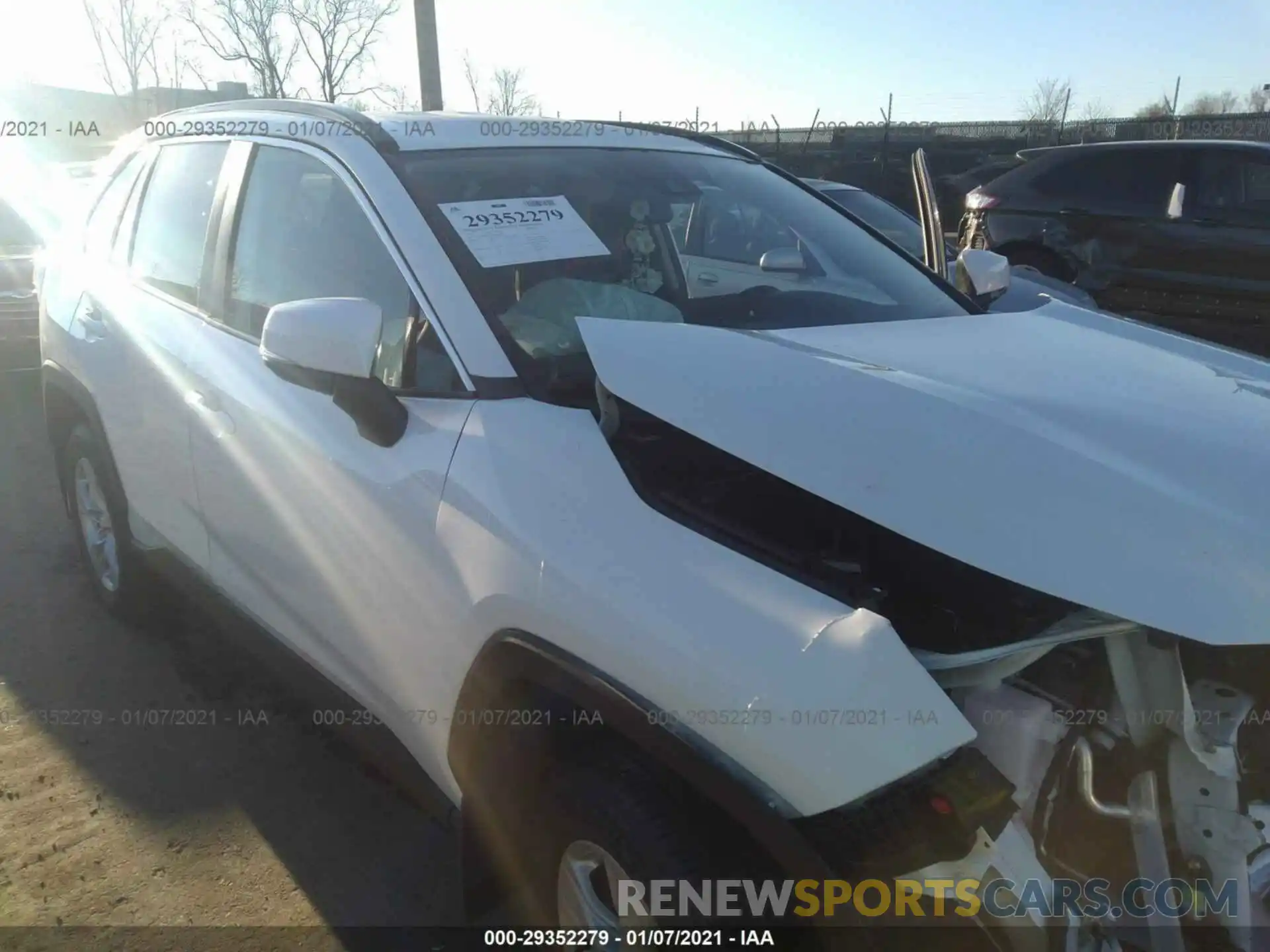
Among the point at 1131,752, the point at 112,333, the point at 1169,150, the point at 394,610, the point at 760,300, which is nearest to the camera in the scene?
the point at 1131,752

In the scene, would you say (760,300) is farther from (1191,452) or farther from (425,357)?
(1191,452)

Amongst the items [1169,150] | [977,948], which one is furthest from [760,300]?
[1169,150]

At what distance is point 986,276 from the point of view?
3.20 metres

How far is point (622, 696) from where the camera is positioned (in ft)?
5.32

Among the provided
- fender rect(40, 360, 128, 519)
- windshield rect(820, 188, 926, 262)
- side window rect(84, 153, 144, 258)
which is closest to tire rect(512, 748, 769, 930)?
fender rect(40, 360, 128, 519)

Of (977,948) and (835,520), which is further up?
(835,520)

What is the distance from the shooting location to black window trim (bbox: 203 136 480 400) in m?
2.14

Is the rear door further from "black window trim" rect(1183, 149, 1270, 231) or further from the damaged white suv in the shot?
the damaged white suv

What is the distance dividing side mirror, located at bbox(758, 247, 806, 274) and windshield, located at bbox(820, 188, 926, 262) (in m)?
4.48

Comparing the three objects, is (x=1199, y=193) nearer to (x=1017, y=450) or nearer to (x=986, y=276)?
(x=986, y=276)

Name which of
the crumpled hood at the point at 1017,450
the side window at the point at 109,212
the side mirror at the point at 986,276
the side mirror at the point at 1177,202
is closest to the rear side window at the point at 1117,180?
the side mirror at the point at 1177,202

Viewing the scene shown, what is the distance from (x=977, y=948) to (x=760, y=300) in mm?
1633

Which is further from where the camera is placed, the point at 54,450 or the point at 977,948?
the point at 54,450

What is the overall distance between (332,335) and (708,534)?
2.81ft
